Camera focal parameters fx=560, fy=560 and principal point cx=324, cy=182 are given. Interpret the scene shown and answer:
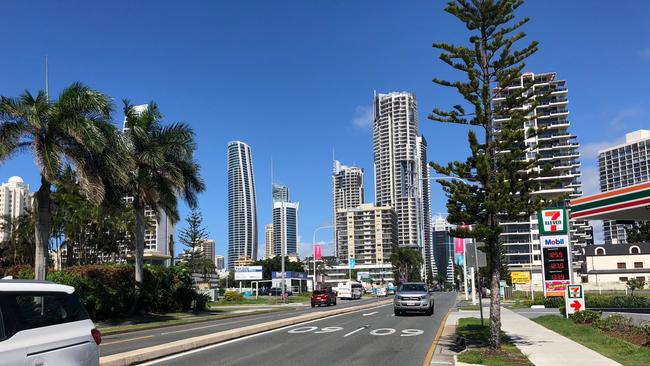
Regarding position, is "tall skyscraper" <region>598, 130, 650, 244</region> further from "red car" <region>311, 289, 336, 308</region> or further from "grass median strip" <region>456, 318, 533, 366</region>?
"grass median strip" <region>456, 318, 533, 366</region>

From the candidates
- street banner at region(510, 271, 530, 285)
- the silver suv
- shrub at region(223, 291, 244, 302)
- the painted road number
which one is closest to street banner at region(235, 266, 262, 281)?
shrub at region(223, 291, 244, 302)

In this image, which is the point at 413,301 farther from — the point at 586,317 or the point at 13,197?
the point at 13,197

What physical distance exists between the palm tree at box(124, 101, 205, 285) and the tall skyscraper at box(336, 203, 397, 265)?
15014cm

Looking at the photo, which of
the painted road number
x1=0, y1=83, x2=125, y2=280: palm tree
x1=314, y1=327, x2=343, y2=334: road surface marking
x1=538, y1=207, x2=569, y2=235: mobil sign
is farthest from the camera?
x1=538, y1=207, x2=569, y2=235: mobil sign

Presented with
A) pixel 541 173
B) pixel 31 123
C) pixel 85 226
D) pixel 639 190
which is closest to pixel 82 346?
pixel 541 173

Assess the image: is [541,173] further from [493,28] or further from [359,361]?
[359,361]

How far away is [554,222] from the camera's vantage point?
27.9m

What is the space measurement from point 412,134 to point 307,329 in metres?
177

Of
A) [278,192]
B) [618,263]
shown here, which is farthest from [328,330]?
[618,263]

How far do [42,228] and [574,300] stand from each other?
24.3m

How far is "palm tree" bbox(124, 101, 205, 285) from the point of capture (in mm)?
35094

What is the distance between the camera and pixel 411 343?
17.0 meters

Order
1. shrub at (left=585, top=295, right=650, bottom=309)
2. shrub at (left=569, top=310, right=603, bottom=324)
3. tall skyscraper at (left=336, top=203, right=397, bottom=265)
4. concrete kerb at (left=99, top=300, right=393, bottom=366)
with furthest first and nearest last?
tall skyscraper at (left=336, top=203, right=397, bottom=265) < shrub at (left=585, top=295, right=650, bottom=309) < shrub at (left=569, top=310, right=603, bottom=324) < concrete kerb at (left=99, top=300, right=393, bottom=366)

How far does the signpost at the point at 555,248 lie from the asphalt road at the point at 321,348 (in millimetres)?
9810
